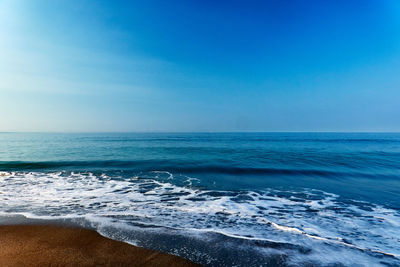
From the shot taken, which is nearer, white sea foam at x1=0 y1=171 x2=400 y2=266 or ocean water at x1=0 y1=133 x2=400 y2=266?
ocean water at x1=0 y1=133 x2=400 y2=266

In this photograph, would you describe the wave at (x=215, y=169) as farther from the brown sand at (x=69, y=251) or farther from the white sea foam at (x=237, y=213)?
the brown sand at (x=69, y=251)

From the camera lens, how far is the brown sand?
353 cm

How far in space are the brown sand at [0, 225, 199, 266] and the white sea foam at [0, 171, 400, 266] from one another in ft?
1.89

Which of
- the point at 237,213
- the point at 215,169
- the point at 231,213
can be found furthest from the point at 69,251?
the point at 215,169

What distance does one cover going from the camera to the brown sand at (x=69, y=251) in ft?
11.6

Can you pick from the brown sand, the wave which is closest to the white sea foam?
the brown sand

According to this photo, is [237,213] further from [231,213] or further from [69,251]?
[69,251]

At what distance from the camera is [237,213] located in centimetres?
632

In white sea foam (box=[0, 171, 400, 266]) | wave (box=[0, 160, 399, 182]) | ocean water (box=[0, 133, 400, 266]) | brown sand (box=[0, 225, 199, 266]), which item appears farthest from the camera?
wave (box=[0, 160, 399, 182])

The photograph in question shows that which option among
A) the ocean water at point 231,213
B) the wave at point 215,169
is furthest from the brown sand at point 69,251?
the wave at point 215,169

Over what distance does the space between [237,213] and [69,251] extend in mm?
4759

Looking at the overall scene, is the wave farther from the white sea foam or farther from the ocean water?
the white sea foam

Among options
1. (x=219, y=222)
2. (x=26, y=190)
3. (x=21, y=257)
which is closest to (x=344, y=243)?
(x=219, y=222)

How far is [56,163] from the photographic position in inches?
640
